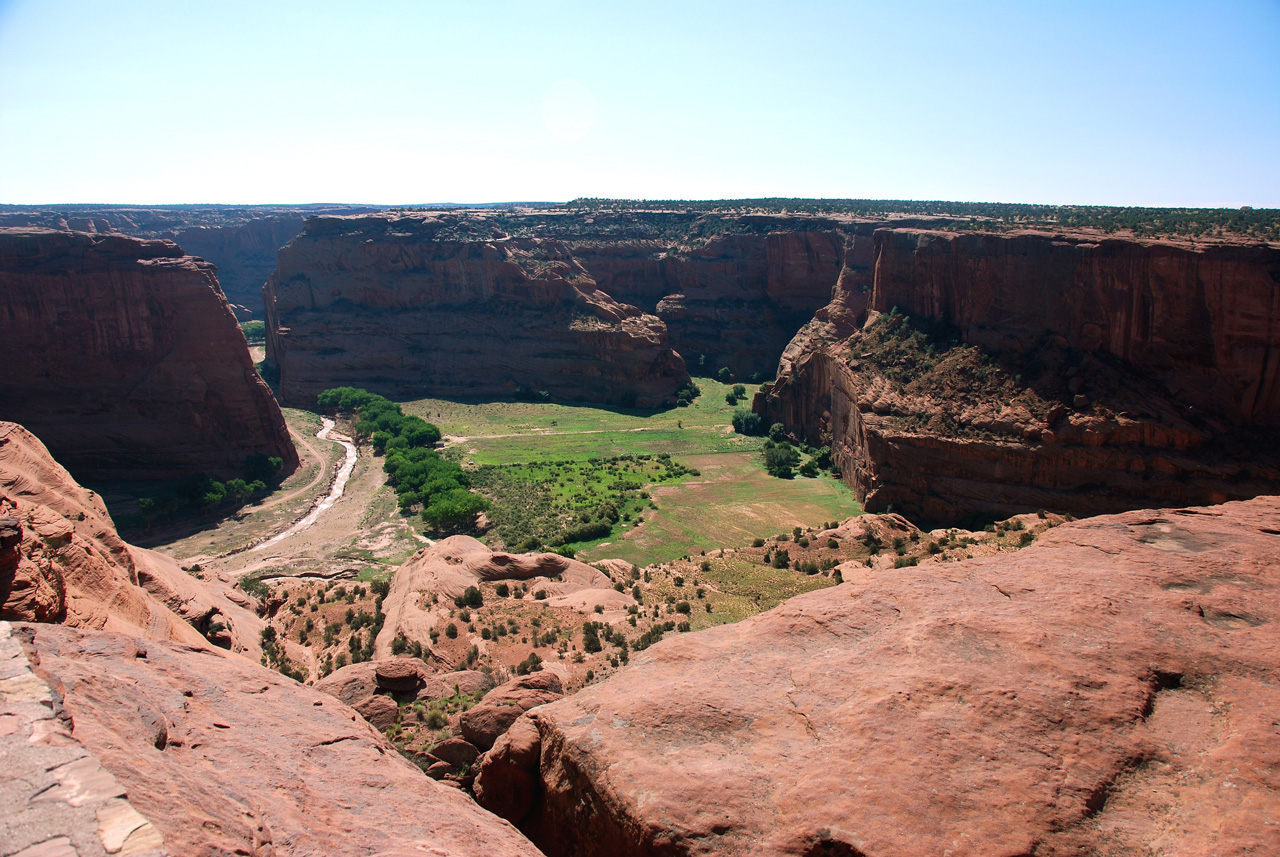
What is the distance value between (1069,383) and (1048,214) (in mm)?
46291

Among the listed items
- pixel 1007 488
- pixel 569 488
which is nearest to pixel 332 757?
pixel 1007 488

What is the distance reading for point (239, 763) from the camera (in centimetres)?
868

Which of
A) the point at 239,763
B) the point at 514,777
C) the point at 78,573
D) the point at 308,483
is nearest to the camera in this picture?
the point at 239,763

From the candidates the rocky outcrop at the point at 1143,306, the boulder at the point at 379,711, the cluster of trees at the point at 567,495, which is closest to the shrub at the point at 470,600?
the boulder at the point at 379,711

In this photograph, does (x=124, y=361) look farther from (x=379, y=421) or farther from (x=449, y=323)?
(x=449, y=323)

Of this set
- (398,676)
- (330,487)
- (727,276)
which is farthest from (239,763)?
(727,276)

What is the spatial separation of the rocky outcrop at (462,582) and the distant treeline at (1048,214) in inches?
1483

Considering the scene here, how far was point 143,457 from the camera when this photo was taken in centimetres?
4934

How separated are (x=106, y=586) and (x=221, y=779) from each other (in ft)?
42.1

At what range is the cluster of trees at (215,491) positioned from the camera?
45312 millimetres

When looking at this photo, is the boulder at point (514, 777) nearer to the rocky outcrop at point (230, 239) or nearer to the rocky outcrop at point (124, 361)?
the rocky outcrop at point (124, 361)

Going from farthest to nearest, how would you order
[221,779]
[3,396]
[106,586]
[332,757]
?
1. [3,396]
2. [106,586]
3. [332,757]
4. [221,779]

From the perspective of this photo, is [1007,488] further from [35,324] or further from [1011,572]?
[35,324]

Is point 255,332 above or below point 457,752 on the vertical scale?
above
